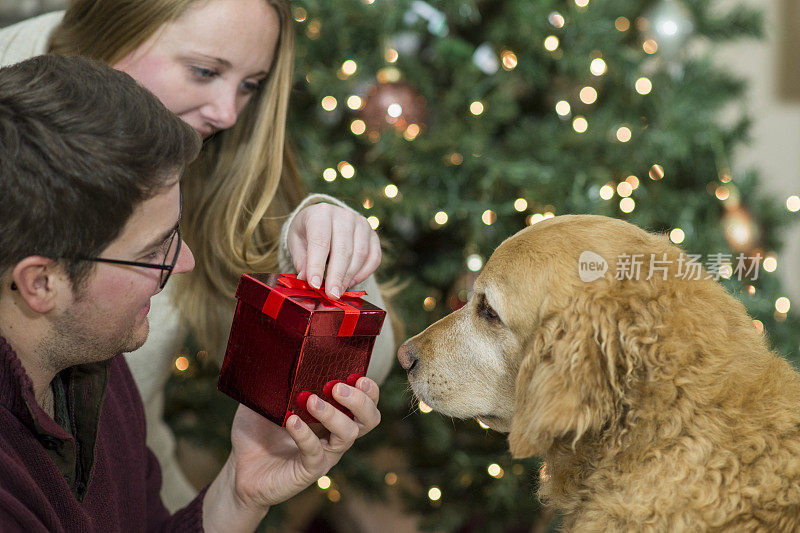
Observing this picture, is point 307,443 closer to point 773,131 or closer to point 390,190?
point 390,190

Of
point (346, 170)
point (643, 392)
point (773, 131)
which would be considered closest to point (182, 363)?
point (346, 170)

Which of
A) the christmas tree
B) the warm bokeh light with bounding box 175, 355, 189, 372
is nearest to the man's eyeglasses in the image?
the christmas tree

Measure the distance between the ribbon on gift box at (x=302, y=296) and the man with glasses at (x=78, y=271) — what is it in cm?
12

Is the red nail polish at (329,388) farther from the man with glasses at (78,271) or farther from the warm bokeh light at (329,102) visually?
the warm bokeh light at (329,102)

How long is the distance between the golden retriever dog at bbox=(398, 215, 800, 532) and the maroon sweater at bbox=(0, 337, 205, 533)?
732 mm

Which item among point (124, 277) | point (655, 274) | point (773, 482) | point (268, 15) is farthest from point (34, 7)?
point (773, 482)

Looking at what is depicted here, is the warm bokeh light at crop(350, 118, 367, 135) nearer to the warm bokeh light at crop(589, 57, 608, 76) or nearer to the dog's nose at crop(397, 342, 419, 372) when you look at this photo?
the warm bokeh light at crop(589, 57, 608, 76)

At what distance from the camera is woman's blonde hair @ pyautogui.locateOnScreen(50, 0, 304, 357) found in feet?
5.48

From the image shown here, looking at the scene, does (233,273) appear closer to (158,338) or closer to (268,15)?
(158,338)

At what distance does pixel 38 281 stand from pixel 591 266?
879 mm

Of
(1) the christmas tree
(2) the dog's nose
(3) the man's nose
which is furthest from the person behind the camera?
(1) the christmas tree

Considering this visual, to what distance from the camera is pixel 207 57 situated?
1.60 meters

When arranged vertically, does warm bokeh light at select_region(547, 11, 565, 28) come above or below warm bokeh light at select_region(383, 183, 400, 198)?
above

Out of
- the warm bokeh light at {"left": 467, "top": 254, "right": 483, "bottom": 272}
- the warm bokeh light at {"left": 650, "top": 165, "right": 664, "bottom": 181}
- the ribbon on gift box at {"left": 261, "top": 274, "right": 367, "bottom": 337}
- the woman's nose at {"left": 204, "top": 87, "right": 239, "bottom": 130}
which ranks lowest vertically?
the warm bokeh light at {"left": 467, "top": 254, "right": 483, "bottom": 272}
